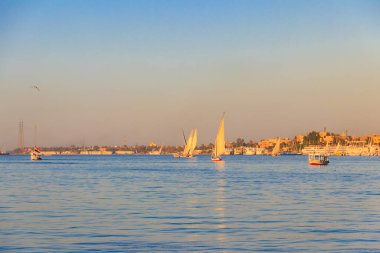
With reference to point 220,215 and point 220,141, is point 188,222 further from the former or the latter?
A: point 220,141

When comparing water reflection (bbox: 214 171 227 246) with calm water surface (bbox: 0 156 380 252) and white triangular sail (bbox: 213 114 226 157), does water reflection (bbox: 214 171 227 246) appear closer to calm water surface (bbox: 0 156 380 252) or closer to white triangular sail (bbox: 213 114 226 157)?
calm water surface (bbox: 0 156 380 252)

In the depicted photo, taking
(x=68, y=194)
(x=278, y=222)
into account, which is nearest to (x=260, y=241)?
(x=278, y=222)

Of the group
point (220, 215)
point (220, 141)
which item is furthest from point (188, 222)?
point (220, 141)

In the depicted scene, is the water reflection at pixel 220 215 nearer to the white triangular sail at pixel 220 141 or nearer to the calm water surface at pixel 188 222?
the calm water surface at pixel 188 222

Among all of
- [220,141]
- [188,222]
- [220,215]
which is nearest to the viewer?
[188,222]

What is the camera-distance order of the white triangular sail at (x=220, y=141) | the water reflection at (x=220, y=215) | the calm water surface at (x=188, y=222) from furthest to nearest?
the white triangular sail at (x=220, y=141) < the water reflection at (x=220, y=215) < the calm water surface at (x=188, y=222)

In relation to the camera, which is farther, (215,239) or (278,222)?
(278,222)

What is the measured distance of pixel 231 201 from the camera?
45.1 metres

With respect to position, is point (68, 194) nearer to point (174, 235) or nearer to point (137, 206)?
point (137, 206)

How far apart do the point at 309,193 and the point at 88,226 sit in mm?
25848

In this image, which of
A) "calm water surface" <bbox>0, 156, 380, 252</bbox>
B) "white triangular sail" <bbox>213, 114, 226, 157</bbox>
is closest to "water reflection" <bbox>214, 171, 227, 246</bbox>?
"calm water surface" <bbox>0, 156, 380, 252</bbox>

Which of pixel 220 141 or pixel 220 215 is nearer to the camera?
pixel 220 215

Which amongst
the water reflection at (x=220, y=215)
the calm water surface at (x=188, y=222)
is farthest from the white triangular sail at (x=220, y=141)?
the calm water surface at (x=188, y=222)

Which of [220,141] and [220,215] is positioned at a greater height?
[220,141]
